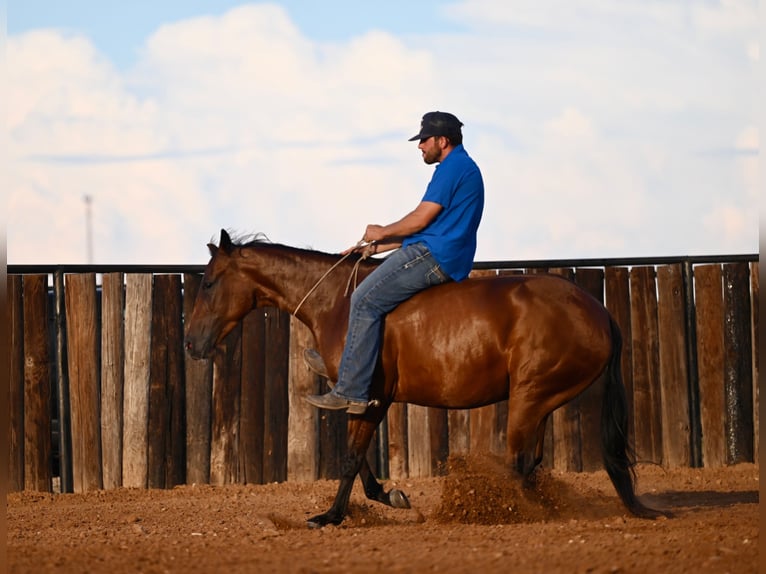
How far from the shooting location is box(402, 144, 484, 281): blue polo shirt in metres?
8.06

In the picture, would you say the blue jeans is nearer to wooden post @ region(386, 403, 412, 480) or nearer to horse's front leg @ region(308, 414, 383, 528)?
horse's front leg @ region(308, 414, 383, 528)

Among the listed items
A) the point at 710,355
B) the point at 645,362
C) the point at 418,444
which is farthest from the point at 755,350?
the point at 418,444

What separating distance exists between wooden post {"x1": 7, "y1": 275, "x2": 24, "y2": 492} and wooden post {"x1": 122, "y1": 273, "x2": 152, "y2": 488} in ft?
3.04

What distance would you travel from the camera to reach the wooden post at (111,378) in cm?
1062

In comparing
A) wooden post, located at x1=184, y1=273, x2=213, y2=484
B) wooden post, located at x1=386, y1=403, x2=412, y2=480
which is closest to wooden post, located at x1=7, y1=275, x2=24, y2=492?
wooden post, located at x1=184, y1=273, x2=213, y2=484

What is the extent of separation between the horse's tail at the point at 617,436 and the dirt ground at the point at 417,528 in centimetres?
15

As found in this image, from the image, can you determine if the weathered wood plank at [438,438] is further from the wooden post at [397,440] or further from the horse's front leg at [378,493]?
the horse's front leg at [378,493]

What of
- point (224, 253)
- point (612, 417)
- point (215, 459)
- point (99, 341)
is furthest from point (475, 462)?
point (99, 341)

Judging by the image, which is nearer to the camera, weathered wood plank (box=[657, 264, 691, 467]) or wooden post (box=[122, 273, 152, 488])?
wooden post (box=[122, 273, 152, 488])

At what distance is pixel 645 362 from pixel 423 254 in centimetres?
432

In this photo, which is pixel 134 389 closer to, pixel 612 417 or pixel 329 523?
pixel 329 523

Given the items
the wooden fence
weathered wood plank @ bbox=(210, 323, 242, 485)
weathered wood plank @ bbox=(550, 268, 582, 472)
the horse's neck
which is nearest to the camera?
the horse's neck

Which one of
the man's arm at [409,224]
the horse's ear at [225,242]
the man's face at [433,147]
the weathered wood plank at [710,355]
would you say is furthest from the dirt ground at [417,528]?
the man's face at [433,147]

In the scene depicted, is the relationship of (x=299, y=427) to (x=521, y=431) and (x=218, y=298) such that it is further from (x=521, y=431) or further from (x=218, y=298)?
(x=521, y=431)
